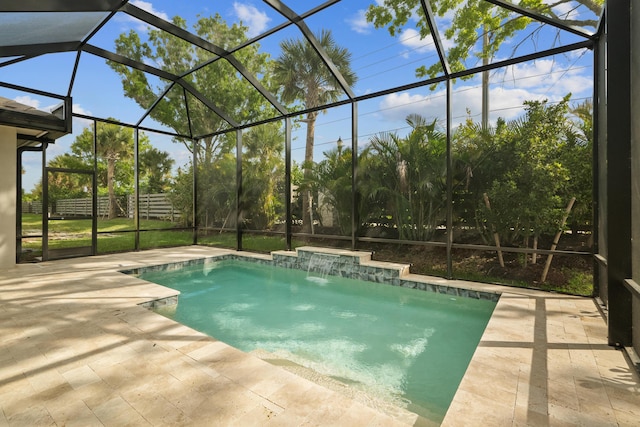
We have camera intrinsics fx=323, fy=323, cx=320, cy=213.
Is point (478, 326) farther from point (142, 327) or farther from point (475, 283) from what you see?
point (142, 327)

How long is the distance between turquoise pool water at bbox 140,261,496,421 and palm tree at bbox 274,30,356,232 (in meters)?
5.39

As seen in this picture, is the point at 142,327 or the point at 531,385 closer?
the point at 531,385

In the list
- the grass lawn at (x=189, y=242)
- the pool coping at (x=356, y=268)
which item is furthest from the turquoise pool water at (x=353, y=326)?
the grass lawn at (x=189, y=242)

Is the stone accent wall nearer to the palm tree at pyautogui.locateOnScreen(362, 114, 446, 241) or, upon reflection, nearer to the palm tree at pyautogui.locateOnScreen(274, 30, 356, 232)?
the palm tree at pyautogui.locateOnScreen(362, 114, 446, 241)

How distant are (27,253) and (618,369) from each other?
10705 mm

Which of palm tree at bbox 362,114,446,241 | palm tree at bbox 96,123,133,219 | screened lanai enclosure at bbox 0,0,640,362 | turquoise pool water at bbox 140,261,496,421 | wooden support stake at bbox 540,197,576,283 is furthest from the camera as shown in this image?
palm tree at bbox 96,123,133,219

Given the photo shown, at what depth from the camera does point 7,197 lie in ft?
22.1

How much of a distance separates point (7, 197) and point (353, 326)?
7.57 metres

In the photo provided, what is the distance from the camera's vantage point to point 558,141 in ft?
18.7

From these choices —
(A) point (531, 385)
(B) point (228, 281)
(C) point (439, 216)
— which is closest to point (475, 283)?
(C) point (439, 216)

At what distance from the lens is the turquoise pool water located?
3137 mm

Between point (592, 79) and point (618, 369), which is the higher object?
point (592, 79)

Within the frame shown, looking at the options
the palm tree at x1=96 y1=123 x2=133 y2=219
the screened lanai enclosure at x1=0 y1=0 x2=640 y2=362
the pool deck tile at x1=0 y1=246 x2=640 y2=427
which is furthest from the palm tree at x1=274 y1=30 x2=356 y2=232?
the pool deck tile at x1=0 y1=246 x2=640 y2=427

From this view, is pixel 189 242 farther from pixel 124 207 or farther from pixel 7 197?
pixel 7 197
